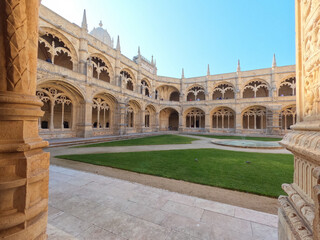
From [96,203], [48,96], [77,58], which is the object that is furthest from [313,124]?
[77,58]

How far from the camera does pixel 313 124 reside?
119cm

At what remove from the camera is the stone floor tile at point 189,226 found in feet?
5.86

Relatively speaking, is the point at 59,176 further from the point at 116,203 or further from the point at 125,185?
the point at 116,203

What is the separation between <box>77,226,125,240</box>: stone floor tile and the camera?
1688 millimetres

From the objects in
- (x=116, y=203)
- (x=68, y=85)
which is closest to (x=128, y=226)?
(x=116, y=203)

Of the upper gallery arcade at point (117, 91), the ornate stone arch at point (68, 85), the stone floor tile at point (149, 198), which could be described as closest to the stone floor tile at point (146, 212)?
the stone floor tile at point (149, 198)

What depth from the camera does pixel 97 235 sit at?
174cm

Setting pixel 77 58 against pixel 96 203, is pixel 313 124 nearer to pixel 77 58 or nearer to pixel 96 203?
pixel 96 203

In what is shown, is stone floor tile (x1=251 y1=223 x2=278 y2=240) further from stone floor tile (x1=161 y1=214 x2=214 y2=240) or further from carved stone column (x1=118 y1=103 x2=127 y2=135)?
carved stone column (x1=118 y1=103 x2=127 y2=135)

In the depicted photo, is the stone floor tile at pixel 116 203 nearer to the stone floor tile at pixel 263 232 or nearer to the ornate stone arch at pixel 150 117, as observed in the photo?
the stone floor tile at pixel 263 232

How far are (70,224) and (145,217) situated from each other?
1.03 m

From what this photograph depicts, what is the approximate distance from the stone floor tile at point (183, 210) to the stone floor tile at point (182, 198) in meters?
0.11

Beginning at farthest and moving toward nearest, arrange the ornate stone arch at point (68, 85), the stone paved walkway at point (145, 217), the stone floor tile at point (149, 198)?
1. the ornate stone arch at point (68, 85)
2. the stone floor tile at point (149, 198)
3. the stone paved walkway at point (145, 217)

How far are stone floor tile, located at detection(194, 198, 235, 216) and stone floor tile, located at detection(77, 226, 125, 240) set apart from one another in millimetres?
1453
